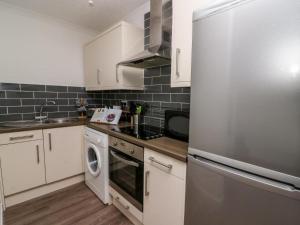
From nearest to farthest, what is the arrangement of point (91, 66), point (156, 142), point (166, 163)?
point (166, 163) < point (156, 142) < point (91, 66)

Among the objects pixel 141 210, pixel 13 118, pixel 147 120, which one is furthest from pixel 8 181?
pixel 147 120

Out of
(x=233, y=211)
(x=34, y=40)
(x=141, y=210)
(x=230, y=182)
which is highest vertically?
(x=34, y=40)

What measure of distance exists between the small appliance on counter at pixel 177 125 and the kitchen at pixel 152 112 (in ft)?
0.03

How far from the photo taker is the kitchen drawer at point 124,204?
1.36 m

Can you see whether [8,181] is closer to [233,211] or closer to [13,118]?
[13,118]

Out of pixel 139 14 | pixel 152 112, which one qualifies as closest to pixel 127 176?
pixel 152 112

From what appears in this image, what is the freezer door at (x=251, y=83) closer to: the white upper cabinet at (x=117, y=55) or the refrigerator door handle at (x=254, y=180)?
the refrigerator door handle at (x=254, y=180)

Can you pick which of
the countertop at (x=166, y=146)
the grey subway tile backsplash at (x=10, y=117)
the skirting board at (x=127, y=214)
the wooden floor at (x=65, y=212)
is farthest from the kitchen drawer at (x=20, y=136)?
the skirting board at (x=127, y=214)

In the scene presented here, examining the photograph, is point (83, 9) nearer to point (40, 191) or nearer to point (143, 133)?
point (143, 133)

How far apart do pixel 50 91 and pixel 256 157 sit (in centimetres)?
250

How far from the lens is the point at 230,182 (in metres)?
0.72

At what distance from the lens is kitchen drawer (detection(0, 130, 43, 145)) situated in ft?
5.21

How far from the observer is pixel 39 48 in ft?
6.91

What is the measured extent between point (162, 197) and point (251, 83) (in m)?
0.93
